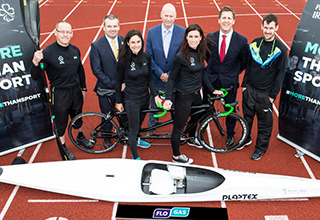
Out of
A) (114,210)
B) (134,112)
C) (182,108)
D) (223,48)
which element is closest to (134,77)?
(134,112)

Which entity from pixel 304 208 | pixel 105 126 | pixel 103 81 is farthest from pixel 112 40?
pixel 304 208

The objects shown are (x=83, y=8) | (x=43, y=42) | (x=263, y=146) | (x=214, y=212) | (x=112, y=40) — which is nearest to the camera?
(x=214, y=212)

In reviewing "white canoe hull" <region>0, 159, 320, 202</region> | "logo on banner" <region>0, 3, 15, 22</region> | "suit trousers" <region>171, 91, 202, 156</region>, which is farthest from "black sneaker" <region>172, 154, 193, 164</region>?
"logo on banner" <region>0, 3, 15, 22</region>

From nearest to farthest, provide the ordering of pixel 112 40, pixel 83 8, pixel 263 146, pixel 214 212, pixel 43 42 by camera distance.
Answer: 1. pixel 214 212
2. pixel 112 40
3. pixel 263 146
4. pixel 43 42
5. pixel 83 8

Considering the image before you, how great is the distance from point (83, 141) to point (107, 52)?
166cm

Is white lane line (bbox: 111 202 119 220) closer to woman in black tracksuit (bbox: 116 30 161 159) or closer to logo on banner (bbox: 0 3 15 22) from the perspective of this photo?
woman in black tracksuit (bbox: 116 30 161 159)

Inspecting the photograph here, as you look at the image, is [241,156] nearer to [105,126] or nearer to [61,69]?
[105,126]

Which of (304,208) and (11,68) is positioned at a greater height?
(11,68)

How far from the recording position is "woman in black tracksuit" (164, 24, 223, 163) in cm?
373

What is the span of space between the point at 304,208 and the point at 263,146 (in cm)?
110

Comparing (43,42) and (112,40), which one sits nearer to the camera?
(112,40)

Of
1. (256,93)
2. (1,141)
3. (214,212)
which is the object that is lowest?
(214,212)

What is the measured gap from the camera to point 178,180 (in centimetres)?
387

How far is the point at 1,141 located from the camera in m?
4.70
